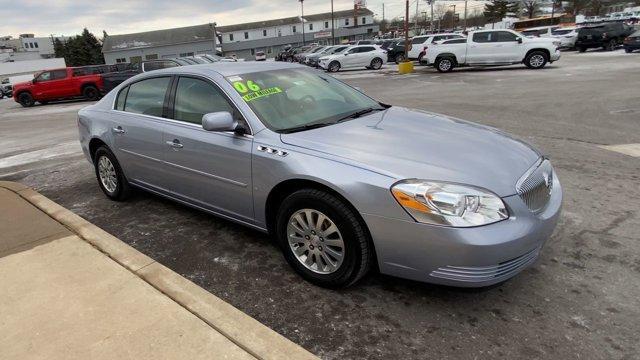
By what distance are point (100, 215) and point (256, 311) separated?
2661 millimetres

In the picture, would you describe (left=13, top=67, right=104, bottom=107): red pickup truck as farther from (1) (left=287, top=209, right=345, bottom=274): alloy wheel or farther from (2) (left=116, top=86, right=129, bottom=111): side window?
(1) (left=287, top=209, right=345, bottom=274): alloy wheel

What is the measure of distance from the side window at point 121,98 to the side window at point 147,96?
74 millimetres

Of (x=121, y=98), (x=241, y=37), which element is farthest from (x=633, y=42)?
(x=241, y=37)

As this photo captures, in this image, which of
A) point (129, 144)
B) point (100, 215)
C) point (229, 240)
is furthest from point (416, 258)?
point (100, 215)

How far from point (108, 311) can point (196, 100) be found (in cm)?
188

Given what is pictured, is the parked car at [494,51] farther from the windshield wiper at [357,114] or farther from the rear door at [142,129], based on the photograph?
the rear door at [142,129]

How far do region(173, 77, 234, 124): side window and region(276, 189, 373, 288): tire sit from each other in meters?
1.03

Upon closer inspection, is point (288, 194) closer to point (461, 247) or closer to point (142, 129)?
point (461, 247)

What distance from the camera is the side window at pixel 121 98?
4.89 m

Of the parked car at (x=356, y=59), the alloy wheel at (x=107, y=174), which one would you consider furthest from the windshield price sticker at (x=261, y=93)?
the parked car at (x=356, y=59)

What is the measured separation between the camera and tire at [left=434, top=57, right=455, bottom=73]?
71.3ft

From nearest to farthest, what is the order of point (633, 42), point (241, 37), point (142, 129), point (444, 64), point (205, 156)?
point (205, 156), point (142, 129), point (444, 64), point (633, 42), point (241, 37)

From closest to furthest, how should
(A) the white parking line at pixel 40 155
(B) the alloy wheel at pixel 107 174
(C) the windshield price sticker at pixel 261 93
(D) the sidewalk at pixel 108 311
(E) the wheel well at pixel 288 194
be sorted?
(D) the sidewalk at pixel 108 311 → (E) the wheel well at pixel 288 194 → (C) the windshield price sticker at pixel 261 93 → (B) the alloy wheel at pixel 107 174 → (A) the white parking line at pixel 40 155

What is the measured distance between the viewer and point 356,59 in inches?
1097
